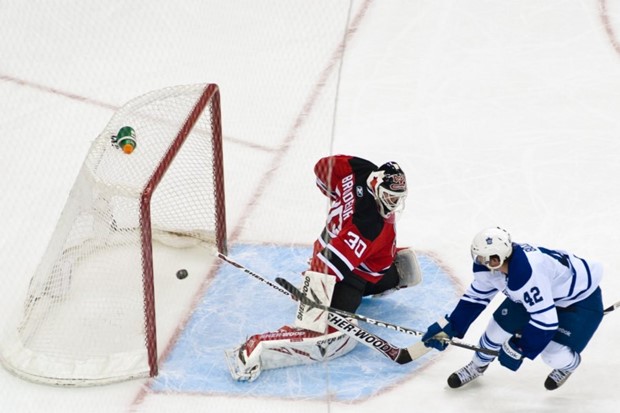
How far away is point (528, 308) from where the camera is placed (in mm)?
4219

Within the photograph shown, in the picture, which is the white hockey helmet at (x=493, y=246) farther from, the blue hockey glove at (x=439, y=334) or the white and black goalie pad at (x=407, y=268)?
the white and black goalie pad at (x=407, y=268)

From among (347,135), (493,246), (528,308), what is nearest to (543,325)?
(528,308)

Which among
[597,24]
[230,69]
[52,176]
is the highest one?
[597,24]

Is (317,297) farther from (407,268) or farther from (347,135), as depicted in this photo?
(347,135)

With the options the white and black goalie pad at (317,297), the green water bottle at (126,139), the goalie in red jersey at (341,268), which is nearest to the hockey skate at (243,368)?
the goalie in red jersey at (341,268)

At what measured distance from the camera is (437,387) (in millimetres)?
4547

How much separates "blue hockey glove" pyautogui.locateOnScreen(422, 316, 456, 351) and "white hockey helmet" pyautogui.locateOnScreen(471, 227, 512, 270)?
0.37 m

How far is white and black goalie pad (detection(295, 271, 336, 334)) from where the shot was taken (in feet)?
15.0

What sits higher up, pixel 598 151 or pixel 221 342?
pixel 598 151

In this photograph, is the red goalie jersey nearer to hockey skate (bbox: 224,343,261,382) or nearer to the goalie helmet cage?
hockey skate (bbox: 224,343,261,382)

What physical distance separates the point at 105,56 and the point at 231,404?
8.33ft

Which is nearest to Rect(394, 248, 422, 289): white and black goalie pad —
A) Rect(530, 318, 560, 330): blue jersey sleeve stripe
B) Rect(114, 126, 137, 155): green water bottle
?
Rect(530, 318, 560, 330): blue jersey sleeve stripe

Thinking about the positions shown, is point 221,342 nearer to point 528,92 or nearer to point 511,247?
point 511,247

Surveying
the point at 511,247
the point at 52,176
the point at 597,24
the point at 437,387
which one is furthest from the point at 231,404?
the point at 597,24
